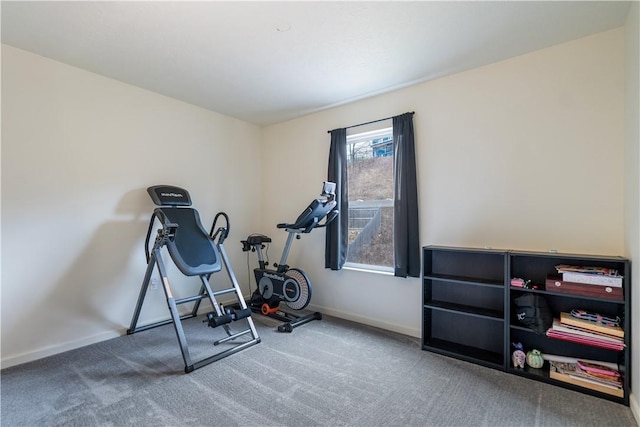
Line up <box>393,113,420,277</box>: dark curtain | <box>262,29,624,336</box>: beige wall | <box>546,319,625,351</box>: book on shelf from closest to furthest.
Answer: <box>546,319,625,351</box>: book on shelf
<box>262,29,624,336</box>: beige wall
<box>393,113,420,277</box>: dark curtain

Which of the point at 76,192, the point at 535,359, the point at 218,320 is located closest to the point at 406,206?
the point at 535,359

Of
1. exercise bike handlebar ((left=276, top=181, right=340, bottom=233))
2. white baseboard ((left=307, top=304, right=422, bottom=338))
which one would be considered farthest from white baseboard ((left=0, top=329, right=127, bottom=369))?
white baseboard ((left=307, top=304, right=422, bottom=338))

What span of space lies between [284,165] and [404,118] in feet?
6.18

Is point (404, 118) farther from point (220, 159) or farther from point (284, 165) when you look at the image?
point (220, 159)

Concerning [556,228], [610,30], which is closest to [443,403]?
[556,228]

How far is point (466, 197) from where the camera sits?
9.37 feet

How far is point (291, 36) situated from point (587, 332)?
302 cm

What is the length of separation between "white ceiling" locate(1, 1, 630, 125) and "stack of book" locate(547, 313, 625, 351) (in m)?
2.13

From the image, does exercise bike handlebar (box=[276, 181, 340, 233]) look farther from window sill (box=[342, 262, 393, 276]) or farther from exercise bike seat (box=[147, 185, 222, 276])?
exercise bike seat (box=[147, 185, 222, 276])

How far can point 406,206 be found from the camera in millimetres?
3156

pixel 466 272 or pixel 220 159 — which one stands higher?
pixel 220 159

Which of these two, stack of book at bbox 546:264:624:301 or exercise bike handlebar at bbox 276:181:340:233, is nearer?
stack of book at bbox 546:264:624:301

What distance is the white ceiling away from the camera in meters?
2.02

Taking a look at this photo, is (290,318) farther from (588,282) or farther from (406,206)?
(588,282)
